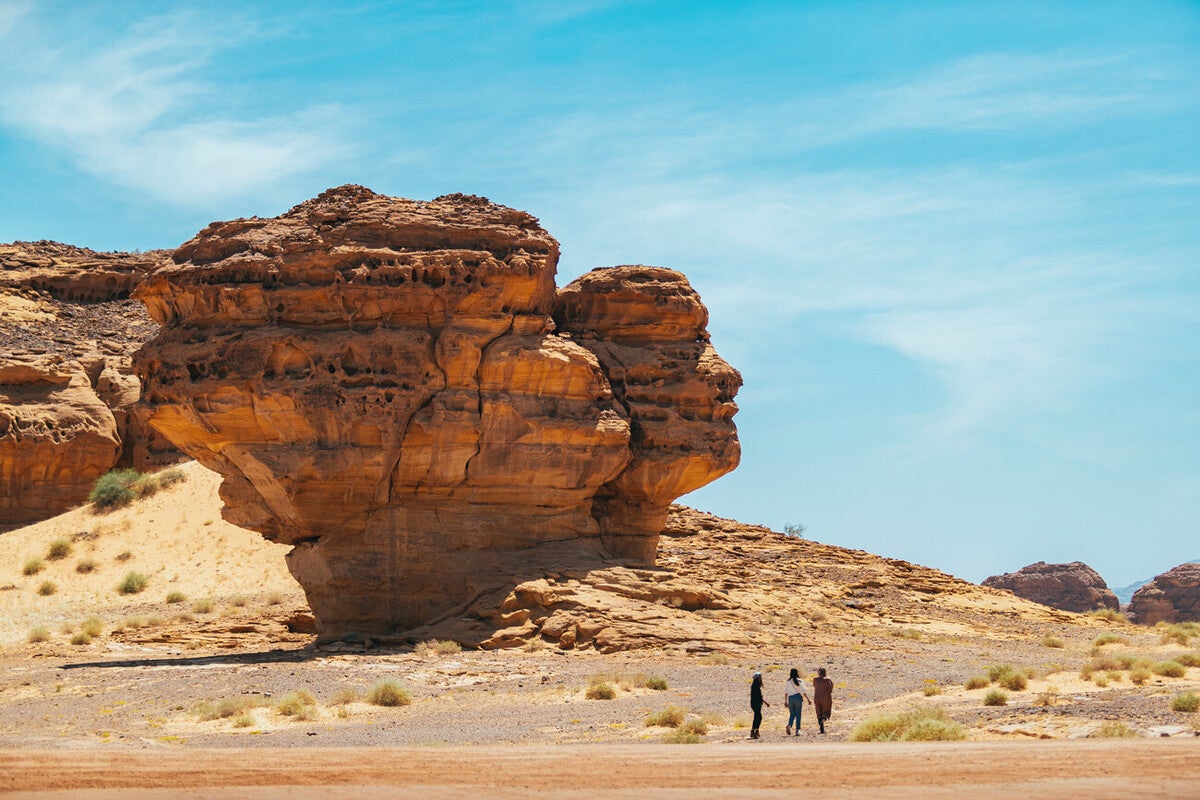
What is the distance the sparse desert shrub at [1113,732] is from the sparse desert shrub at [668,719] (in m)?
5.32

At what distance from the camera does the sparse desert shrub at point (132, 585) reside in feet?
141

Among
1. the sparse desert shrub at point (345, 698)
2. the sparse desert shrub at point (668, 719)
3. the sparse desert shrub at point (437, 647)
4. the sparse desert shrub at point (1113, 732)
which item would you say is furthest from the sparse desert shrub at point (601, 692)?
the sparse desert shrub at point (1113, 732)

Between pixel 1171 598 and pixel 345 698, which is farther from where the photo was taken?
pixel 1171 598

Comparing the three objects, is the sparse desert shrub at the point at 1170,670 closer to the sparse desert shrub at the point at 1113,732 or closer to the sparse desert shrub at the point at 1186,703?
the sparse desert shrub at the point at 1186,703

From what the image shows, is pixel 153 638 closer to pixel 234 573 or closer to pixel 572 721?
pixel 234 573

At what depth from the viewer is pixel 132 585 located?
43.1m

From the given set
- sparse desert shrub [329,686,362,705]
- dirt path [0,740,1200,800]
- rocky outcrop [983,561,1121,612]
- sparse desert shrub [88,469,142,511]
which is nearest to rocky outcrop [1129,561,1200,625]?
rocky outcrop [983,561,1121,612]

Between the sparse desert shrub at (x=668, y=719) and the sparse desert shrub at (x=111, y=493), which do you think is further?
the sparse desert shrub at (x=111, y=493)

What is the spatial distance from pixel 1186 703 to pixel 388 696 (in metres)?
11.6

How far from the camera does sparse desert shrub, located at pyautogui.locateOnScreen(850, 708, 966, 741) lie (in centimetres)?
1800

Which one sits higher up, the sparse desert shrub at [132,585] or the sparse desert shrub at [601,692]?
the sparse desert shrub at [132,585]

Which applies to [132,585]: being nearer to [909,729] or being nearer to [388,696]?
[388,696]

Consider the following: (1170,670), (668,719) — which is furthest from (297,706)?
(1170,670)

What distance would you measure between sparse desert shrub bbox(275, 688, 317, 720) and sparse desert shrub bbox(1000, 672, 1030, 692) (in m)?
10.6
